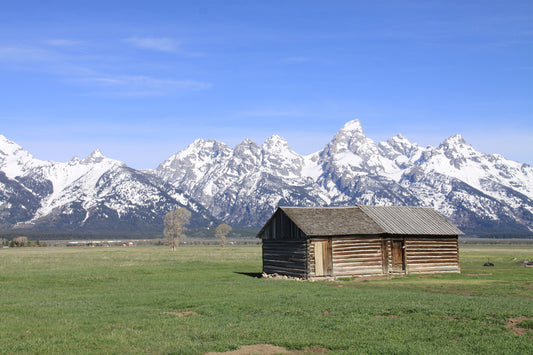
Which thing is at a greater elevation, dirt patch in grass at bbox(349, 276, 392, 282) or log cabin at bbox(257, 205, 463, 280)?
log cabin at bbox(257, 205, 463, 280)

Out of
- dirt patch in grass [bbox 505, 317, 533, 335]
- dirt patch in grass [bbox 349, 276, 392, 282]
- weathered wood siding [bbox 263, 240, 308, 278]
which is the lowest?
dirt patch in grass [bbox 349, 276, 392, 282]

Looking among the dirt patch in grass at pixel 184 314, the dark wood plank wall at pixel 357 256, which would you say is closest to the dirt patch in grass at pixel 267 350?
the dirt patch in grass at pixel 184 314

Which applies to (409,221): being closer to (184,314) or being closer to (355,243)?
(355,243)

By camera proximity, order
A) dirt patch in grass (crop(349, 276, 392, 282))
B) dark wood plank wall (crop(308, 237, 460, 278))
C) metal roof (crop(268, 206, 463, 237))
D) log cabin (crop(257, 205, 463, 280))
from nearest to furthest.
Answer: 1. dirt patch in grass (crop(349, 276, 392, 282))
2. log cabin (crop(257, 205, 463, 280))
3. dark wood plank wall (crop(308, 237, 460, 278))
4. metal roof (crop(268, 206, 463, 237))

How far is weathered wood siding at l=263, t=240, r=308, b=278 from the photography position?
40.9 meters

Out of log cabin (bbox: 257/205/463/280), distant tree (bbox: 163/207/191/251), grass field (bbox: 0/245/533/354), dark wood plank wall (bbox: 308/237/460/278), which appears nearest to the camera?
grass field (bbox: 0/245/533/354)

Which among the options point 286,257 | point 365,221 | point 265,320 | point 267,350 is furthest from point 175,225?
point 267,350

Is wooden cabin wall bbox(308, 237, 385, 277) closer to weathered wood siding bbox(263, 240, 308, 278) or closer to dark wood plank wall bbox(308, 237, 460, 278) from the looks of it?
dark wood plank wall bbox(308, 237, 460, 278)

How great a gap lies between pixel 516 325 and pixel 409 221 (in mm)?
29113

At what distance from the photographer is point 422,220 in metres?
47.8

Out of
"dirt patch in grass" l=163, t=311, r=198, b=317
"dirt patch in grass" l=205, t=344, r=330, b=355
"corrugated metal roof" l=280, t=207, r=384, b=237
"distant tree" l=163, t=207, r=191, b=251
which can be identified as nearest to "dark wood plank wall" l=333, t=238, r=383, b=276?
"corrugated metal roof" l=280, t=207, r=384, b=237

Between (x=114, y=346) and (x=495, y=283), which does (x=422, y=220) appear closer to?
(x=495, y=283)

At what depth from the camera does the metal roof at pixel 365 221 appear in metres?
41.8

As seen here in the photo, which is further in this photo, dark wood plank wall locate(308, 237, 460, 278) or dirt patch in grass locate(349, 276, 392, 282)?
dark wood plank wall locate(308, 237, 460, 278)
